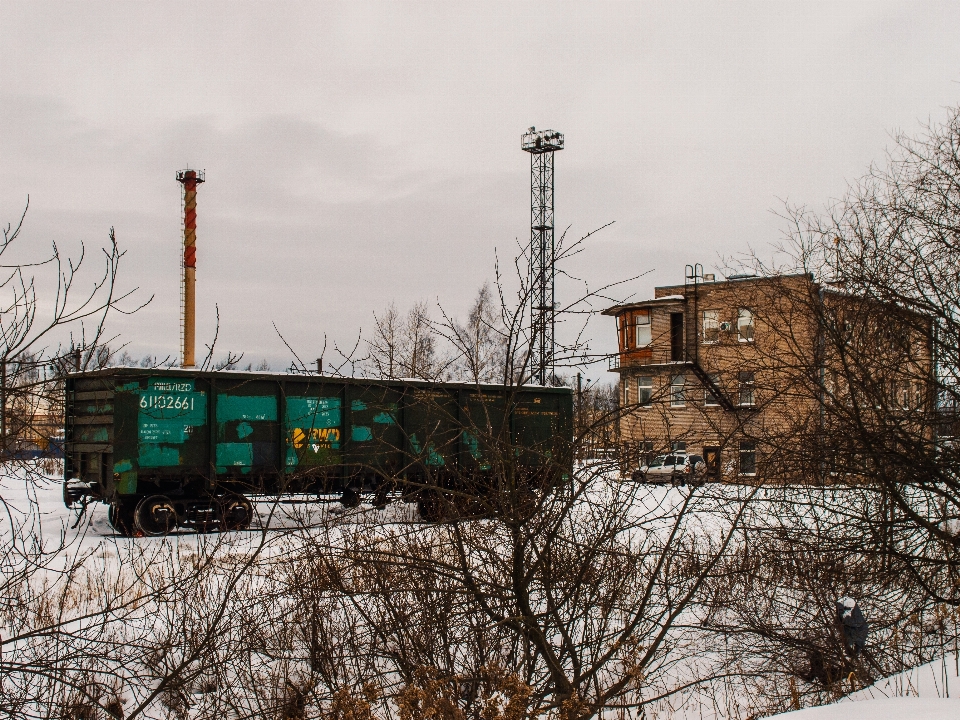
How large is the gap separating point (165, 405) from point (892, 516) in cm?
1103

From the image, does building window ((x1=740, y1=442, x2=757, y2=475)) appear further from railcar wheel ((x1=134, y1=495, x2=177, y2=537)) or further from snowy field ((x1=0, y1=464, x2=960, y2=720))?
railcar wheel ((x1=134, y1=495, x2=177, y2=537))

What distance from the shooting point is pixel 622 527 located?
5039 millimetres

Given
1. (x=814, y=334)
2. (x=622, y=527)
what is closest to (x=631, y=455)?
(x=622, y=527)

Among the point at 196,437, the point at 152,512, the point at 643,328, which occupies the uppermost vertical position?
the point at 643,328

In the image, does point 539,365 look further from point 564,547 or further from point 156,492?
point 156,492

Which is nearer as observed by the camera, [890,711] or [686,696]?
[890,711]

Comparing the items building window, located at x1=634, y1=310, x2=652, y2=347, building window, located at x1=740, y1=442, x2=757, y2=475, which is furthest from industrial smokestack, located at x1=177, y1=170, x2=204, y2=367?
building window, located at x1=740, y1=442, x2=757, y2=475

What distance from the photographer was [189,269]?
1314 inches

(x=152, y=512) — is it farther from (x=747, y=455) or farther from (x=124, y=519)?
(x=747, y=455)

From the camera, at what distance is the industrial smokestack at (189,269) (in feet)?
109

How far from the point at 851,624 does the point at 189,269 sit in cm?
2991

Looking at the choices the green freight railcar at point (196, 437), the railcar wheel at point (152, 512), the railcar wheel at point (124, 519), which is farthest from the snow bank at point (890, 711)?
the railcar wheel at point (124, 519)

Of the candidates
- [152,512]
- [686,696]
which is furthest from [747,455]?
[152,512]

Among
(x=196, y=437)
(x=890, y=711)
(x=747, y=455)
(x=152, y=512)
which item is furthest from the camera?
(x=196, y=437)
